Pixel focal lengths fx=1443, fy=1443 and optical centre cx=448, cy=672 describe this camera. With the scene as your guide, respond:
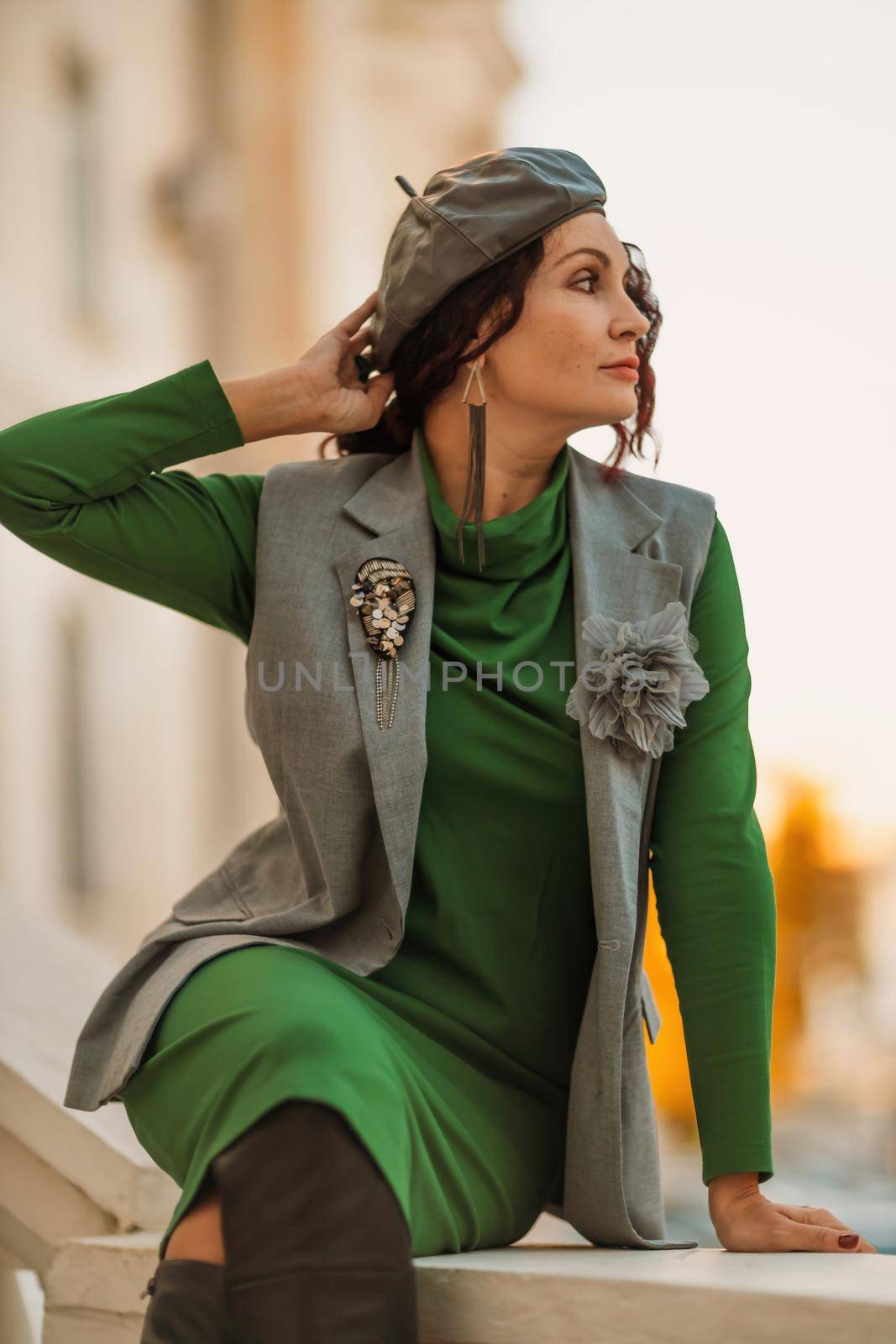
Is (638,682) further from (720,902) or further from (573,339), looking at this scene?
(573,339)

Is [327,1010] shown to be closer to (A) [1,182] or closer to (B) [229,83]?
(A) [1,182]

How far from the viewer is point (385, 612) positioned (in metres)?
2.01

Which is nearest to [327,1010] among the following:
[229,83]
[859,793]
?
[229,83]

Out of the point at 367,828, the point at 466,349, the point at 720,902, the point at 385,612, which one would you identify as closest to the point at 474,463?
the point at 466,349

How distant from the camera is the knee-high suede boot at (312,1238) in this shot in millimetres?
1408

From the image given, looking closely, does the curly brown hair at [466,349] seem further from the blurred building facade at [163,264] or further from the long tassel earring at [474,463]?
the blurred building facade at [163,264]

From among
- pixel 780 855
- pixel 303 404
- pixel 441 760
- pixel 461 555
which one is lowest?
pixel 780 855

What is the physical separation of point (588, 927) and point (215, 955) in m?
0.54

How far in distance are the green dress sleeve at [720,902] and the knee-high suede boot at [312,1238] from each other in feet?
1.64

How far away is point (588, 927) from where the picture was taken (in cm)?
204

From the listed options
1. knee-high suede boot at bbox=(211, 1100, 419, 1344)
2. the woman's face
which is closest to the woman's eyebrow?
the woman's face

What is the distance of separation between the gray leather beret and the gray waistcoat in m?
0.32

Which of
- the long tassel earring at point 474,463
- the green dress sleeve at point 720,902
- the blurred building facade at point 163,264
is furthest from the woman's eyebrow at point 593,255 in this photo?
the blurred building facade at point 163,264

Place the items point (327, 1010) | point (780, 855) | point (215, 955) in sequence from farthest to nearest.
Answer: point (780, 855), point (215, 955), point (327, 1010)
